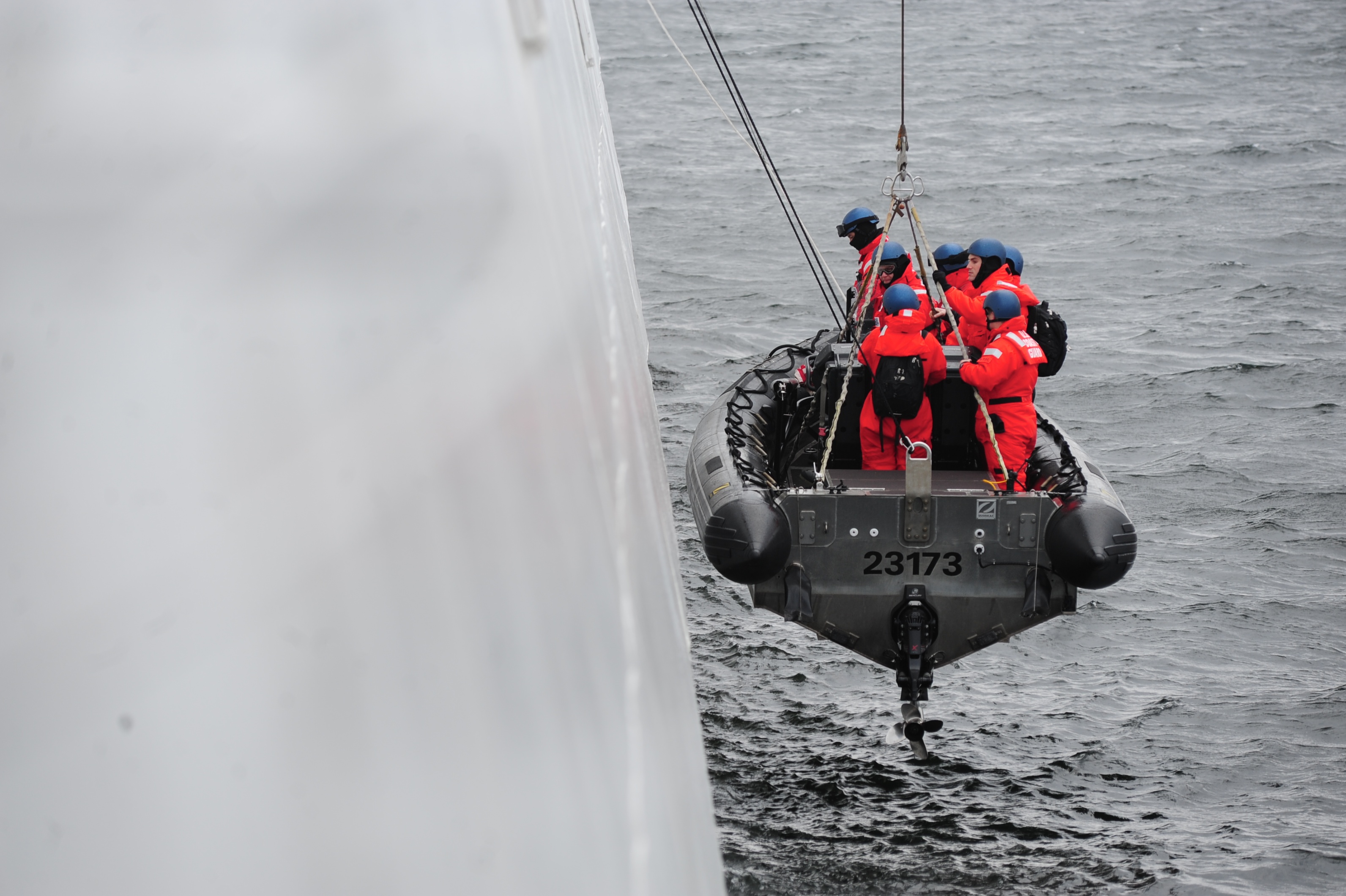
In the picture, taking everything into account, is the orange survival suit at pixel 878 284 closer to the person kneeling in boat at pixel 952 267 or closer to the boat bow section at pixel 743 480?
the person kneeling in boat at pixel 952 267

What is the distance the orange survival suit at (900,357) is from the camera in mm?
7590

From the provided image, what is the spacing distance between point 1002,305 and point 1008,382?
1.54 ft

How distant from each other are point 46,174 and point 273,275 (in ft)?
0.40

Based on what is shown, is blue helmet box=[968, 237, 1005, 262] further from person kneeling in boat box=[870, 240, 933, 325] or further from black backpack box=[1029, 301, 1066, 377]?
person kneeling in boat box=[870, 240, 933, 325]

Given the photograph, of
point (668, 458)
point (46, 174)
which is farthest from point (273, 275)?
point (668, 458)

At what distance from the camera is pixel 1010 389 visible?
7.70 meters

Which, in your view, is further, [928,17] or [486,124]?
[928,17]

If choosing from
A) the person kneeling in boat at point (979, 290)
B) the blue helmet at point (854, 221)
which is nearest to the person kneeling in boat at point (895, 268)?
the blue helmet at point (854, 221)

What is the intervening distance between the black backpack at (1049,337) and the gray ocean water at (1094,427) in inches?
101

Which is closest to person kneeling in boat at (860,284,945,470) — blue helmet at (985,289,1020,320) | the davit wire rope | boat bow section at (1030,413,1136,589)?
blue helmet at (985,289,1020,320)

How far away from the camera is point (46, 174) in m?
0.65

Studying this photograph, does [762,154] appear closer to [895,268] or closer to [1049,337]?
[895,268]

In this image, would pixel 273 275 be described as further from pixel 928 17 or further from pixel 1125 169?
pixel 928 17

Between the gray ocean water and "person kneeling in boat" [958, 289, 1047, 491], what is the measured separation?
6.77 ft
